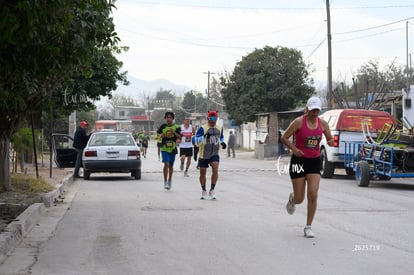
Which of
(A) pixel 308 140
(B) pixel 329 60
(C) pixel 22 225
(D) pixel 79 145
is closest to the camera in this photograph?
(A) pixel 308 140

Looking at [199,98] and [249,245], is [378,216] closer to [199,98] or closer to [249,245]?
[249,245]

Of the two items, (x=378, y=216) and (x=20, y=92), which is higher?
(x=20, y=92)

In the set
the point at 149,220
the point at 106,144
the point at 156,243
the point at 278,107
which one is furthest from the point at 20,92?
the point at 278,107

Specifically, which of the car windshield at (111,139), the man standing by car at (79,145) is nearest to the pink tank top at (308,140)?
the car windshield at (111,139)

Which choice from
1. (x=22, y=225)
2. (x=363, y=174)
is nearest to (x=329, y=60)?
(x=363, y=174)

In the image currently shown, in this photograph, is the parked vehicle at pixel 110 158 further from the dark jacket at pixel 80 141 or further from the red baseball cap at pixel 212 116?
the red baseball cap at pixel 212 116

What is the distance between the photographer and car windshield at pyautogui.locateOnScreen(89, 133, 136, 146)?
20.6 metres

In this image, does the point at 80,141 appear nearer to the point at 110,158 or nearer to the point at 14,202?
the point at 110,158

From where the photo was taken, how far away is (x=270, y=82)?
47.4 metres

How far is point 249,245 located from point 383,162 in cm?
975

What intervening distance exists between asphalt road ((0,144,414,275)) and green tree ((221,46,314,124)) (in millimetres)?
31537

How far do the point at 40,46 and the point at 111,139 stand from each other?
456 inches

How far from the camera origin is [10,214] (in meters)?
11.1

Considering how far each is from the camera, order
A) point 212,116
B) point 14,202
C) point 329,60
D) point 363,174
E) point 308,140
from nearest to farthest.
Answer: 1. point 308,140
2. point 14,202
3. point 212,116
4. point 363,174
5. point 329,60
